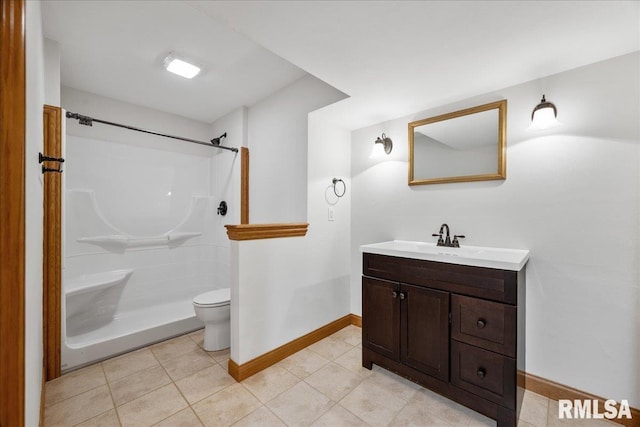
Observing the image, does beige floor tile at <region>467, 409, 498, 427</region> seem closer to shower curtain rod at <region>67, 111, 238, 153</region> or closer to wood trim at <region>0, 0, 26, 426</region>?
wood trim at <region>0, 0, 26, 426</region>

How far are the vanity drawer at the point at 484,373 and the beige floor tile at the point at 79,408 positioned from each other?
6.93 ft

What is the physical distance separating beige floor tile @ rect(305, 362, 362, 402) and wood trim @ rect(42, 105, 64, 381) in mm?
1803

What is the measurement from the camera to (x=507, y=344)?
4.74 feet

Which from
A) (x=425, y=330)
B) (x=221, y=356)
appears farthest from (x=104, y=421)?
(x=425, y=330)

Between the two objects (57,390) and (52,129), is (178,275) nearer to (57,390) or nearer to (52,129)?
(57,390)

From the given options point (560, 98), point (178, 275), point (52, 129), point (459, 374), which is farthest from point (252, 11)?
point (178, 275)

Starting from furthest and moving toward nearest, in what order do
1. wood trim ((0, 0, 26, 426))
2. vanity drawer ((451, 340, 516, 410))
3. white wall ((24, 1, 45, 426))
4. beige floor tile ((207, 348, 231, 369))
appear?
beige floor tile ((207, 348, 231, 369))
vanity drawer ((451, 340, 516, 410))
white wall ((24, 1, 45, 426))
wood trim ((0, 0, 26, 426))

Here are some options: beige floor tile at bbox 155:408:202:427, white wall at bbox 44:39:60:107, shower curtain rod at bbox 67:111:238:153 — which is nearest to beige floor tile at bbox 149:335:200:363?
beige floor tile at bbox 155:408:202:427

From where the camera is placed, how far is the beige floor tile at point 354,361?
6.55ft

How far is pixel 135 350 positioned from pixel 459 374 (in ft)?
8.19

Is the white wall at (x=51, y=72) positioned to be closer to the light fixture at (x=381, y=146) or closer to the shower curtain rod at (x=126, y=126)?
the shower curtain rod at (x=126, y=126)

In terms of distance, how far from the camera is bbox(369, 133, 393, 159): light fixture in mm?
2406

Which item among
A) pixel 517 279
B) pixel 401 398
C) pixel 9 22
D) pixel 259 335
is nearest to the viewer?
pixel 9 22

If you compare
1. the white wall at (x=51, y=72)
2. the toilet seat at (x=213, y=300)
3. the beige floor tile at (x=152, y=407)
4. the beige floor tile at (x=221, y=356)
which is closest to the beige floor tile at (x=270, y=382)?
the beige floor tile at (x=221, y=356)
